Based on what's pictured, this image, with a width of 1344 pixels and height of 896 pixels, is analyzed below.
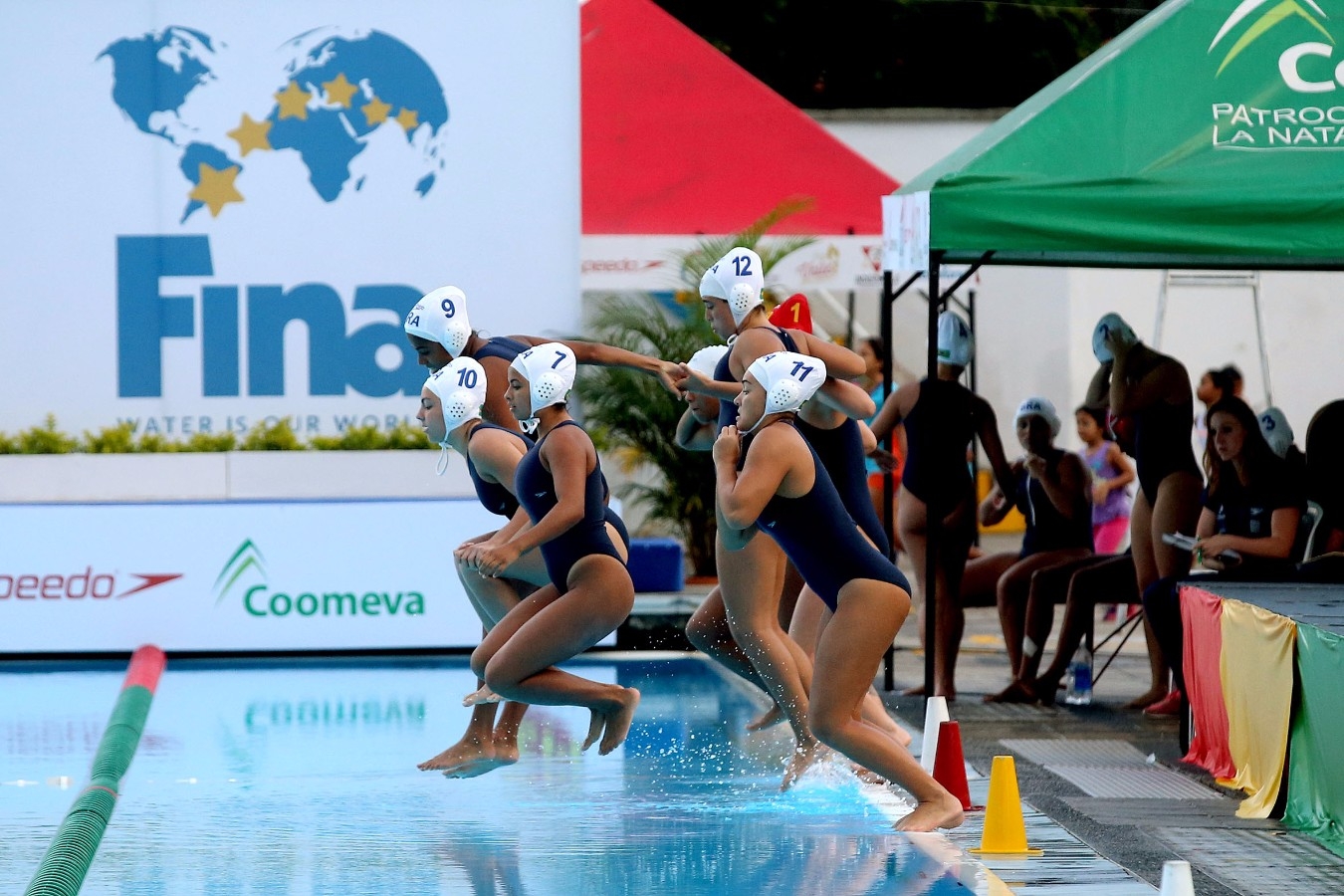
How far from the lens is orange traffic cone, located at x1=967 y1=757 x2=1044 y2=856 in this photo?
251 inches

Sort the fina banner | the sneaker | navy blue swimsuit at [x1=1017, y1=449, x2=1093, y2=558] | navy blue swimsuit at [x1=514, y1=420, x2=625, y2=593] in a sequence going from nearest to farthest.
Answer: navy blue swimsuit at [x1=514, y1=420, x2=625, y2=593], the sneaker, navy blue swimsuit at [x1=1017, y1=449, x2=1093, y2=558], the fina banner

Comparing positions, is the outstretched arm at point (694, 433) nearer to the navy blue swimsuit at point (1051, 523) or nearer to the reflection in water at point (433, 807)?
the reflection in water at point (433, 807)

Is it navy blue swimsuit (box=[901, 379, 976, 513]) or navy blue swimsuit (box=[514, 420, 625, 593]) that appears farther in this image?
navy blue swimsuit (box=[901, 379, 976, 513])

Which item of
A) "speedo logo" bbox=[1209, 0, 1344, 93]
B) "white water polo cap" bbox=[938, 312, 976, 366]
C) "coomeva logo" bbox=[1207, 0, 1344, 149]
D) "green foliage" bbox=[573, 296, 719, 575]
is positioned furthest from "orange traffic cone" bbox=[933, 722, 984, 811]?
"green foliage" bbox=[573, 296, 719, 575]

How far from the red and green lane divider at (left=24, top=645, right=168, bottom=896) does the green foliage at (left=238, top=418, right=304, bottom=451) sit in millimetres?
2306

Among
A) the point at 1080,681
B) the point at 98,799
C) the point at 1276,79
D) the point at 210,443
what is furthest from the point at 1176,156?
the point at 210,443

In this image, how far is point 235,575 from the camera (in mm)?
12242

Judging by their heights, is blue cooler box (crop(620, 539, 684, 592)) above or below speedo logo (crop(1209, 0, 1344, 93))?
below

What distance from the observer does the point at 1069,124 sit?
341 inches

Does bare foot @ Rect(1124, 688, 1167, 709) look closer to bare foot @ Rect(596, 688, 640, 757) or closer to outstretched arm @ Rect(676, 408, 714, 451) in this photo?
outstretched arm @ Rect(676, 408, 714, 451)

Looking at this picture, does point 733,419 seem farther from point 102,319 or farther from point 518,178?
point 102,319

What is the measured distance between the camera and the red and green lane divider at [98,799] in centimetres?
602

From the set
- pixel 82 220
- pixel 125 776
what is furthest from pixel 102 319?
pixel 125 776

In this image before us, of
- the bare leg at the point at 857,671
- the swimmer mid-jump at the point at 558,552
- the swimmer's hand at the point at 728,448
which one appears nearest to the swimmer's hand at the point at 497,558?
the swimmer mid-jump at the point at 558,552
